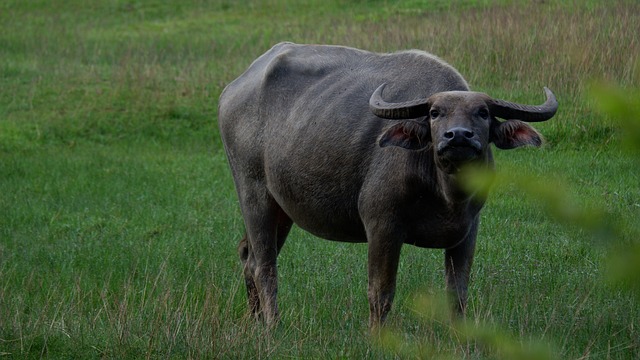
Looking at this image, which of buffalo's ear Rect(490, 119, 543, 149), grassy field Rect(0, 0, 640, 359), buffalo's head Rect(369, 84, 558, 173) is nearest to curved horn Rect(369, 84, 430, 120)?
buffalo's head Rect(369, 84, 558, 173)

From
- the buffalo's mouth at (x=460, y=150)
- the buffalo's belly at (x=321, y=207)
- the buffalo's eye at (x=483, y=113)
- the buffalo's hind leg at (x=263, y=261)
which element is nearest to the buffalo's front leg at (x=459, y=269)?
the buffalo's belly at (x=321, y=207)

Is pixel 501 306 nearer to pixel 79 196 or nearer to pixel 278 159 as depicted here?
pixel 278 159

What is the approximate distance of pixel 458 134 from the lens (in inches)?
200

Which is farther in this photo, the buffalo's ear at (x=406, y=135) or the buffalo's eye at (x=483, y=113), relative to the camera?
the buffalo's ear at (x=406, y=135)

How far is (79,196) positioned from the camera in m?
11.5

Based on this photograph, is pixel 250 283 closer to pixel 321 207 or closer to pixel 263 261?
pixel 263 261

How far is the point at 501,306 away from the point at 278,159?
1.72 meters

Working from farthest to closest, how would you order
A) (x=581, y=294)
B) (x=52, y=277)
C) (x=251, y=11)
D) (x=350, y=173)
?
(x=251, y=11), (x=52, y=277), (x=581, y=294), (x=350, y=173)

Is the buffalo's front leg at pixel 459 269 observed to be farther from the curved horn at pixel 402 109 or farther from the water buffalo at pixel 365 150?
the curved horn at pixel 402 109

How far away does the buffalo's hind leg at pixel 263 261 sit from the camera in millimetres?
6734

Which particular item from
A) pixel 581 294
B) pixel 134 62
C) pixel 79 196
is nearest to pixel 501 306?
pixel 581 294

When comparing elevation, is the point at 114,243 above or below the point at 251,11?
above

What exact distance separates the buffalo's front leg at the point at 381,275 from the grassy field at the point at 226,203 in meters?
0.13

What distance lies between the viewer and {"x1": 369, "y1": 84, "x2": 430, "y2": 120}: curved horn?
556 cm
